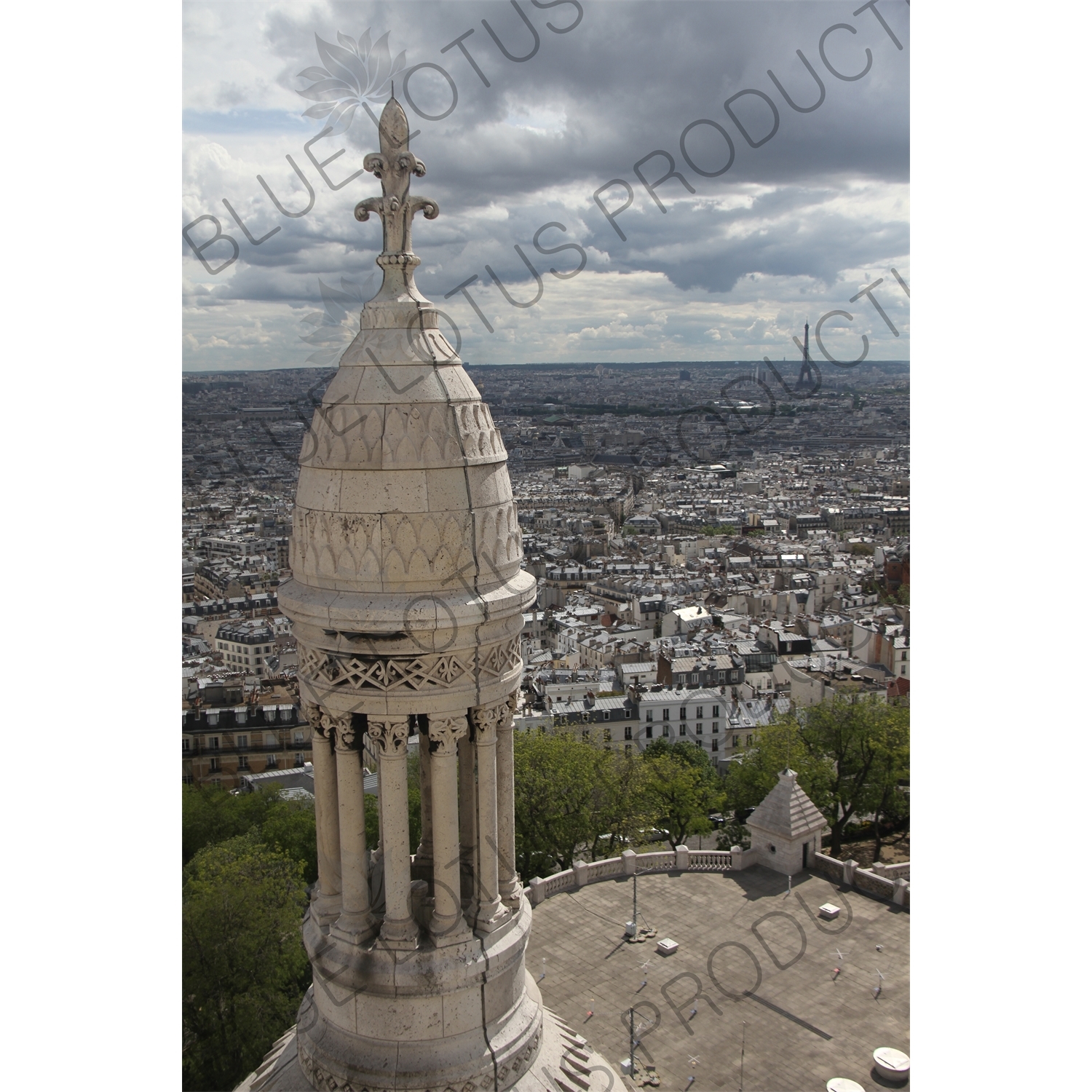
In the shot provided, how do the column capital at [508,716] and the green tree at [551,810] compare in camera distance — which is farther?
the green tree at [551,810]

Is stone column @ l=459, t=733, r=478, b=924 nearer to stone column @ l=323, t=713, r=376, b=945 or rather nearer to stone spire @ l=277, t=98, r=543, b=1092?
stone spire @ l=277, t=98, r=543, b=1092

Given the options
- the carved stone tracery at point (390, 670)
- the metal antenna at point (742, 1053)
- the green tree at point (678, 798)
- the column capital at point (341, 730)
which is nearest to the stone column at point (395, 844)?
the column capital at point (341, 730)

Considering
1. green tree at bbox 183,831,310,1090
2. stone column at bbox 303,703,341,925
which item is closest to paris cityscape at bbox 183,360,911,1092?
stone column at bbox 303,703,341,925

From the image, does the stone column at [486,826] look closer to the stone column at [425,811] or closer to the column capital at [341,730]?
the stone column at [425,811]

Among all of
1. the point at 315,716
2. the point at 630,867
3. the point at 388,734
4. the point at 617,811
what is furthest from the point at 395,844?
the point at 617,811

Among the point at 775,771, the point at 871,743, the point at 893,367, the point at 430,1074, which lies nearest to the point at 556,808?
the point at 775,771

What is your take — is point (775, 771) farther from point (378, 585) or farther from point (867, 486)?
point (867, 486)
